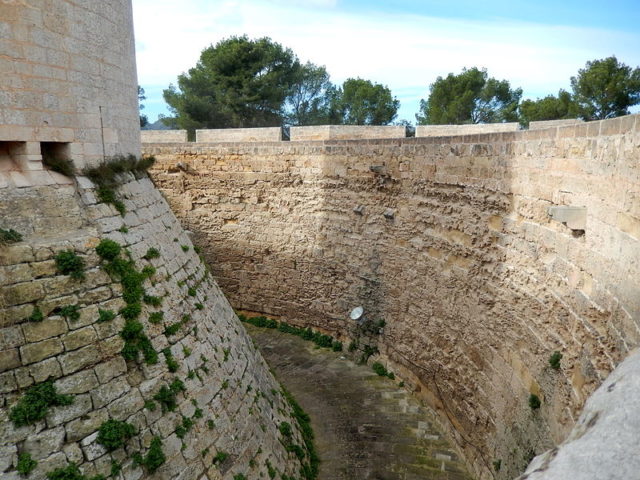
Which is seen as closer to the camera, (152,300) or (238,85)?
(152,300)

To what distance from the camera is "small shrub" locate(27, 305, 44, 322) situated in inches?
153

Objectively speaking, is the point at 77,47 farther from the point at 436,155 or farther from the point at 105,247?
the point at 436,155

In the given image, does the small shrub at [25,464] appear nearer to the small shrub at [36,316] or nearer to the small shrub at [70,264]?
the small shrub at [36,316]

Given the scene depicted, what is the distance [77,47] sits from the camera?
14.9 ft

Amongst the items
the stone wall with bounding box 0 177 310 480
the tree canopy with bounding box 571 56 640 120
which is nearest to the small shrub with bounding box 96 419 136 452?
the stone wall with bounding box 0 177 310 480

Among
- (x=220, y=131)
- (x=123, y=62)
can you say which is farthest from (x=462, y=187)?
(x=220, y=131)

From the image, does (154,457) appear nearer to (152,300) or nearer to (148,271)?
(152,300)

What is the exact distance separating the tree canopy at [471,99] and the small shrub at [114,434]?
849 inches

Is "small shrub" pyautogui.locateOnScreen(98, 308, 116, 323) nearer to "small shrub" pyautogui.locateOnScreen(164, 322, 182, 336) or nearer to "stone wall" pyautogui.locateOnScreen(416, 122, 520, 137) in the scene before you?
"small shrub" pyautogui.locateOnScreen(164, 322, 182, 336)

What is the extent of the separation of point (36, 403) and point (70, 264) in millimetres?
1146

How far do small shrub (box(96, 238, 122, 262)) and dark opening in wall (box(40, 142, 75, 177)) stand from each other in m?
0.72

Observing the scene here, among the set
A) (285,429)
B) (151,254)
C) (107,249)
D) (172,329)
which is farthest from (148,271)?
(285,429)

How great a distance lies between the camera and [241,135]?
1274cm

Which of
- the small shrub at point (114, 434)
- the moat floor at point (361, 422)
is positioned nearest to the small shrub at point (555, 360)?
the moat floor at point (361, 422)
